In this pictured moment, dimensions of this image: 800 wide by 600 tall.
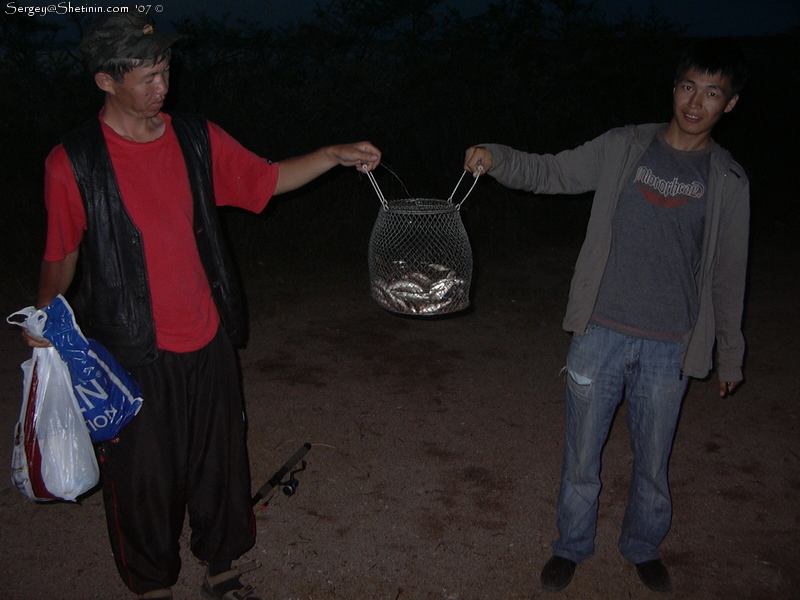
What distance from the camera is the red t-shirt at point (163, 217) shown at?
238cm

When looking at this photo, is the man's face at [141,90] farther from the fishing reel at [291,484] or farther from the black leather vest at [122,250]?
the fishing reel at [291,484]

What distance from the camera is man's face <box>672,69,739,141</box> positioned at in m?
2.55

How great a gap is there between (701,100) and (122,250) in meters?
2.18

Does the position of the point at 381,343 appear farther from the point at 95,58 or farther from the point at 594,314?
the point at 95,58

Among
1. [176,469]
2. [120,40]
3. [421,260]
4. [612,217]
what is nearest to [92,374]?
[176,469]

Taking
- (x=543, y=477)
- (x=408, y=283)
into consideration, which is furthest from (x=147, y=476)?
(x=543, y=477)

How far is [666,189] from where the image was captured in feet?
8.79

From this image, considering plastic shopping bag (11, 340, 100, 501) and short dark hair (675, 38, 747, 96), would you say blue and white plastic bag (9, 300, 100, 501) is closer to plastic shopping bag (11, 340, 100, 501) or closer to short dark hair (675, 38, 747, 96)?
plastic shopping bag (11, 340, 100, 501)

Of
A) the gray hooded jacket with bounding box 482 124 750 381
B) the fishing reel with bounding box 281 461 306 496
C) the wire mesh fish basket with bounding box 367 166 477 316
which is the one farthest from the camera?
the fishing reel with bounding box 281 461 306 496

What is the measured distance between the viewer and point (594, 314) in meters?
2.85

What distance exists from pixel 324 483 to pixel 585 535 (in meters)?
1.54

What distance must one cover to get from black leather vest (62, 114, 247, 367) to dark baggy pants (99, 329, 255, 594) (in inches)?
6.1

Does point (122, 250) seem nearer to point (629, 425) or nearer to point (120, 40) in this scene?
point (120, 40)

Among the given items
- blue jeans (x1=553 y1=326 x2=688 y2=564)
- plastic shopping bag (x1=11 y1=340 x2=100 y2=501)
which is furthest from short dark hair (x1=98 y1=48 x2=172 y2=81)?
blue jeans (x1=553 y1=326 x2=688 y2=564)
